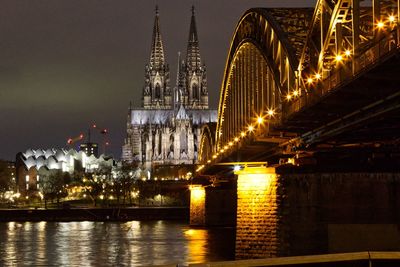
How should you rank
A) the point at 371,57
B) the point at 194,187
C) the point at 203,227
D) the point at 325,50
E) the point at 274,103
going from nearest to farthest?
1. the point at 371,57
2. the point at 325,50
3. the point at 274,103
4. the point at 203,227
5. the point at 194,187

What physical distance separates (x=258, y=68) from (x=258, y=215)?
28036 mm

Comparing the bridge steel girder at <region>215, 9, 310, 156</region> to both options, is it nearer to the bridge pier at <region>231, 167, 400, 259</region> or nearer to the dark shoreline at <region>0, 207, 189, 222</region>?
the bridge pier at <region>231, 167, 400, 259</region>

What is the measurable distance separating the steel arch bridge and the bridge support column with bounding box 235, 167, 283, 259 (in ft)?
8.48

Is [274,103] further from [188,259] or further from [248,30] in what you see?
[188,259]

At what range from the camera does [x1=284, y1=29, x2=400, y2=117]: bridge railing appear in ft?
73.9

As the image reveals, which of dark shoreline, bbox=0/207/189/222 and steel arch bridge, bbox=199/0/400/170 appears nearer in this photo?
steel arch bridge, bbox=199/0/400/170

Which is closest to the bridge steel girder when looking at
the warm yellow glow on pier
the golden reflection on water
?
the warm yellow glow on pier

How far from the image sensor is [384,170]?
1476 inches

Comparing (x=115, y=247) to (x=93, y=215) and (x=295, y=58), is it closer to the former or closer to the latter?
(x=295, y=58)

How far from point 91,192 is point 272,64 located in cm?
12633

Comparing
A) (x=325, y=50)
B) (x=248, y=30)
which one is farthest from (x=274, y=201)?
(x=248, y=30)

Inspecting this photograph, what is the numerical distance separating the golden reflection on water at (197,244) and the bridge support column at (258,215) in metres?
10.4

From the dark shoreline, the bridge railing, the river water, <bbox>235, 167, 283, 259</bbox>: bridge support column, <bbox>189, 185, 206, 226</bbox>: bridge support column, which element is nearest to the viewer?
the bridge railing

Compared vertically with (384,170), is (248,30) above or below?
above
